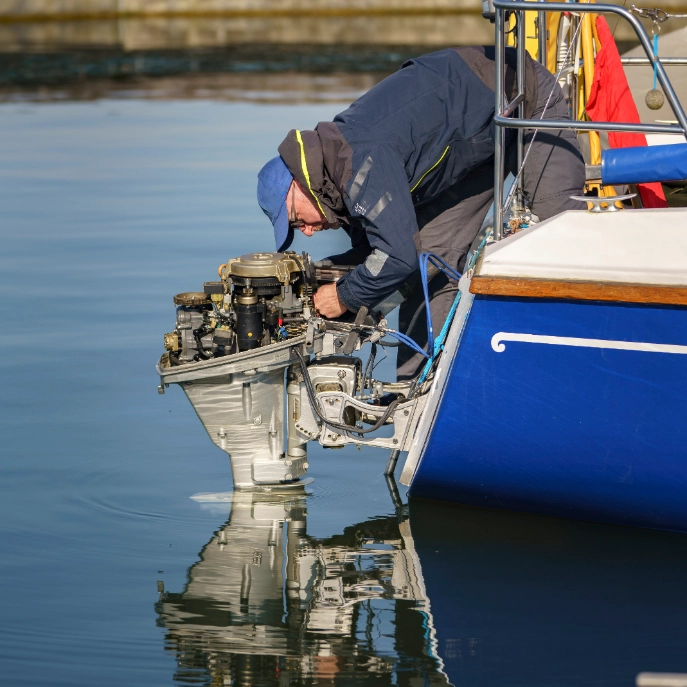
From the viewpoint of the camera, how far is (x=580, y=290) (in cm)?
377

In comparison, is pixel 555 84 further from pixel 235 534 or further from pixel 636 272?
pixel 235 534

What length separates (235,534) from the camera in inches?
179

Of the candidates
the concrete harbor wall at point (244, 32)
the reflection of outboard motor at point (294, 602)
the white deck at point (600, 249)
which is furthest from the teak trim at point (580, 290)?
the concrete harbor wall at point (244, 32)

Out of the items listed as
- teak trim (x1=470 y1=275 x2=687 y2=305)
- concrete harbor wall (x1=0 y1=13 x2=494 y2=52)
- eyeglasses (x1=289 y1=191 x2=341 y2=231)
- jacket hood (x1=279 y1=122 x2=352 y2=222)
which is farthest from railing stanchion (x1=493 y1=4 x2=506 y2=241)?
concrete harbor wall (x1=0 y1=13 x2=494 y2=52)

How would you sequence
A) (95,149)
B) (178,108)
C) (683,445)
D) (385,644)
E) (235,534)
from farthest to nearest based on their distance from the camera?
(178,108) < (95,149) < (235,534) < (683,445) < (385,644)

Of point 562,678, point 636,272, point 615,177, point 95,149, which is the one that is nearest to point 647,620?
point 562,678

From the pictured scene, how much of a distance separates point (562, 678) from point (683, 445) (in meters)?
0.91

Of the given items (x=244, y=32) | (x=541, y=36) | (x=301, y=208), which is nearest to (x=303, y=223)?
(x=301, y=208)

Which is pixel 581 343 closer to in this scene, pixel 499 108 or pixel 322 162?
pixel 499 108

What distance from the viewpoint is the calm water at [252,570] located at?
3.62 metres

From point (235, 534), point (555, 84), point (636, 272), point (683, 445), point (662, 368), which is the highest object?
point (555, 84)

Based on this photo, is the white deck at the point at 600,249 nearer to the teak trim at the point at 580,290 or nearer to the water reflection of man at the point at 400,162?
the teak trim at the point at 580,290

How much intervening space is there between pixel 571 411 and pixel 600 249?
553 mm

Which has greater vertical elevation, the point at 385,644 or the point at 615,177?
the point at 615,177
